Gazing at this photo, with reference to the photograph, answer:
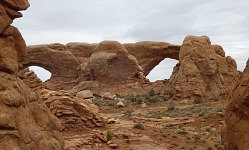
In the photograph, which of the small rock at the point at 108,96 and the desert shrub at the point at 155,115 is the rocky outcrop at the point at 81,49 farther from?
the desert shrub at the point at 155,115

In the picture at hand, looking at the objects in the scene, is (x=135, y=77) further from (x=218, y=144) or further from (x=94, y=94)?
(x=218, y=144)

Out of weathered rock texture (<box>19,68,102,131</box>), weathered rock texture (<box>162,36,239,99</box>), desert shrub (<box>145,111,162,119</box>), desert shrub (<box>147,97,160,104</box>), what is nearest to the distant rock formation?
weathered rock texture (<box>162,36,239,99</box>)

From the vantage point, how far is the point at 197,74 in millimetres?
32094

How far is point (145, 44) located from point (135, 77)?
10595 millimetres

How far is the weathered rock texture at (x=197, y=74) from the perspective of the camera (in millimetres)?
31875

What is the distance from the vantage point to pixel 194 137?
1897 centimetres

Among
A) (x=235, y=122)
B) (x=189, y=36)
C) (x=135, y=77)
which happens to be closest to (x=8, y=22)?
(x=235, y=122)

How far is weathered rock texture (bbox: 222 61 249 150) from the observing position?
22.3 ft

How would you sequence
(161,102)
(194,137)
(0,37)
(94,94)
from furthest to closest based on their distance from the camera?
(94,94) < (161,102) < (194,137) < (0,37)

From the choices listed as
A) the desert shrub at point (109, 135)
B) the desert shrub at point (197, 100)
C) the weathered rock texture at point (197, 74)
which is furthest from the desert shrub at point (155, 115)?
the desert shrub at point (109, 135)

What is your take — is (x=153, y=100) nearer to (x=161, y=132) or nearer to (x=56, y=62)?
(x=161, y=132)

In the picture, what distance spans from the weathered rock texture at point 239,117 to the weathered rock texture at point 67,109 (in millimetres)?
10989

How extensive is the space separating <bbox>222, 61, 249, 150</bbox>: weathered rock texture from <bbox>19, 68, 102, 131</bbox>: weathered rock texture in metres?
11.0

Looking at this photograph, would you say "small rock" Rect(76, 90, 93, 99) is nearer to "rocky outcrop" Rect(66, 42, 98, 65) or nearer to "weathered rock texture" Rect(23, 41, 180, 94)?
"weathered rock texture" Rect(23, 41, 180, 94)
